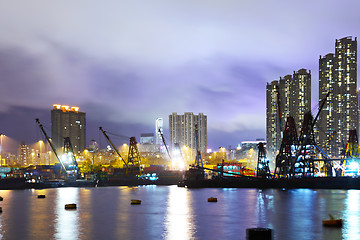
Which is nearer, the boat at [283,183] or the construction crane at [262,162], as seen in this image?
the boat at [283,183]

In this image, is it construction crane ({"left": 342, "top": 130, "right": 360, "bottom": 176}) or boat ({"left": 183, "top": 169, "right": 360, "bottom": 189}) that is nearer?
boat ({"left": 183, "top": 169, "right": 360, "bottom": 189})

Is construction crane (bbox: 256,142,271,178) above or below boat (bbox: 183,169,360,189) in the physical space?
above

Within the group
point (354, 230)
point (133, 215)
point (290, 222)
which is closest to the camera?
point (354, 230)

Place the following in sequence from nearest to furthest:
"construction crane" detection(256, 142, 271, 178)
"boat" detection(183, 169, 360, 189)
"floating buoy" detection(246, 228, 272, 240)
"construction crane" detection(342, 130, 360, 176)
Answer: "floating buoy" detection(246, 228, 272, 240) → "boat" detection(183, 169, 360, 189) → "construction crane" detection(256, 142, 271, 178) → "construction crane" detection(342, 130, 360, 176)

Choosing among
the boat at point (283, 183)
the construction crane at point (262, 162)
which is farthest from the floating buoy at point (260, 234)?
the construction crane at point (262, 162)

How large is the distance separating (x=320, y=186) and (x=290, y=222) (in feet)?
310

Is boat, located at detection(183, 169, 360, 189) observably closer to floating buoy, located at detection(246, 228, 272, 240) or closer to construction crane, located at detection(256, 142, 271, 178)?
construction crane, located at detection(256, 142, 271, 178)

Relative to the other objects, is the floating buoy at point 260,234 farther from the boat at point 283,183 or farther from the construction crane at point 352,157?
the construction crane at point 352,157

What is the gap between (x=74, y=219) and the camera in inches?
1998

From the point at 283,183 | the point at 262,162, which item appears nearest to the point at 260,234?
the point at 283,183

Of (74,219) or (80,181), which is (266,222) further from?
(80,181)

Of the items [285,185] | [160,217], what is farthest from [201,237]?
[285,185]

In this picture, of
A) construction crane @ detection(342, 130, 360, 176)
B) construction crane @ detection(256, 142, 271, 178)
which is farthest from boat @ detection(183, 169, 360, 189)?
construction crane @ detection(342, 130, 360, 176)

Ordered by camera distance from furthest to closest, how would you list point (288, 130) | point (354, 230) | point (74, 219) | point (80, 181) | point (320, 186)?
point (80, 181) → point (288, 130) → point (320, 186) → point (74, 219) → point (354, 230)
